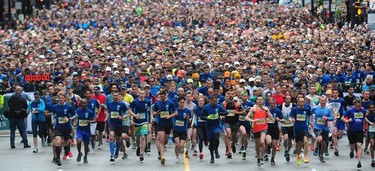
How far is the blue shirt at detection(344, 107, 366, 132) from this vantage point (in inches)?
977

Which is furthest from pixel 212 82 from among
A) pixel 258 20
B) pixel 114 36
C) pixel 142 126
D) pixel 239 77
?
pixel 258 20

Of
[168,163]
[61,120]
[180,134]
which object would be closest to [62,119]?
[61,120]

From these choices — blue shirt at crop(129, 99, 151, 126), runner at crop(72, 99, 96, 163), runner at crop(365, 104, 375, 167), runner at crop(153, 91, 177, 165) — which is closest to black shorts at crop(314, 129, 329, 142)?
runner at crop(365, 104, 375, 167)

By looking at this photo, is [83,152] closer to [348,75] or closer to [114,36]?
[348,75]

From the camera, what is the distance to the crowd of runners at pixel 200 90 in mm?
24984

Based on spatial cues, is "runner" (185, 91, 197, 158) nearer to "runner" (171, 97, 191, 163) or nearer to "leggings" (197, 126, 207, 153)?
"leggings" (197, 126, 207, 153)

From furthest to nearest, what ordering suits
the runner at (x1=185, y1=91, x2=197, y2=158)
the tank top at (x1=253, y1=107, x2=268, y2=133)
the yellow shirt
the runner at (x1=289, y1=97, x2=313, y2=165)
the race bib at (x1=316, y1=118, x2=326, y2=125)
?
the yellow shirt → the runner at (x1=185, y1=91, x2=197, y2=158) → the race bib at (x1=316, y1=118, x2=326, y2=125) → the runner at (x1=289, y1=97, x2=313, y2=165) → the tank top at (x1=253, y1=107, x2=268, y2=133)

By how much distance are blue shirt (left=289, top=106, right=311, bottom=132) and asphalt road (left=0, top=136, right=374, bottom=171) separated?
2.66 ft

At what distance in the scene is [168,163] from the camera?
81.4ft

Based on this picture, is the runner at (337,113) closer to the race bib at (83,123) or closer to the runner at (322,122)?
the runner at (322,122)

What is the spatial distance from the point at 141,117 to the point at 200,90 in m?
3.82

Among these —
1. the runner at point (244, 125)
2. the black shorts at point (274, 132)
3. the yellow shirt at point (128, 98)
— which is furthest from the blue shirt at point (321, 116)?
the yellow shirt at point (128, 98)

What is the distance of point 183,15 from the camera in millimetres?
63500

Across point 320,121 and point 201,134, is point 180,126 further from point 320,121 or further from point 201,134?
point 320,121
